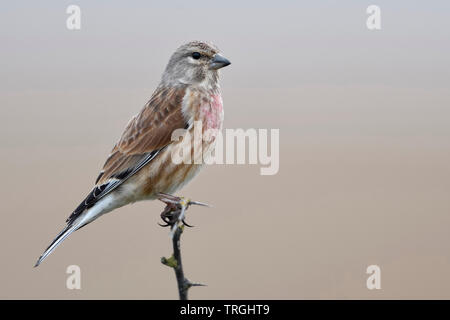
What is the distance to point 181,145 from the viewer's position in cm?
388

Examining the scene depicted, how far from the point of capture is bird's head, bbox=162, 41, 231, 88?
13.4 ft

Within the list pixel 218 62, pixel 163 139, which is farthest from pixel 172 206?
pixel 218 62

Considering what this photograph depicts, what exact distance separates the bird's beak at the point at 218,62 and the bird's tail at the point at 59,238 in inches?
62.6

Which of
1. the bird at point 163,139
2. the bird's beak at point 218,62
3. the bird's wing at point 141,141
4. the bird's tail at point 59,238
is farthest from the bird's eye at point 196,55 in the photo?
the bird's tail at point 59,238

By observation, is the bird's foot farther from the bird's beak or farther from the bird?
the bird's beak

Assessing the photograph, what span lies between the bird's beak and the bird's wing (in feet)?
0.99

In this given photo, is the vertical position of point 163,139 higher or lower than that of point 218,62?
lower

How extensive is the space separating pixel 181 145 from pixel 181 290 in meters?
1.32

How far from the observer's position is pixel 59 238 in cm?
340

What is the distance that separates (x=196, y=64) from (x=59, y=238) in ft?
5.60

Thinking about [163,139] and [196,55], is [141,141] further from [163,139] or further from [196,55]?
[196,55]

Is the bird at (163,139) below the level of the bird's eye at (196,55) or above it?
below

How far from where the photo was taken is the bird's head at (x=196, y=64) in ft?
13.4

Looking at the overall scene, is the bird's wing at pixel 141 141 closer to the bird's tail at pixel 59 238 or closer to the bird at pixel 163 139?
the bird at pixel 163 139
